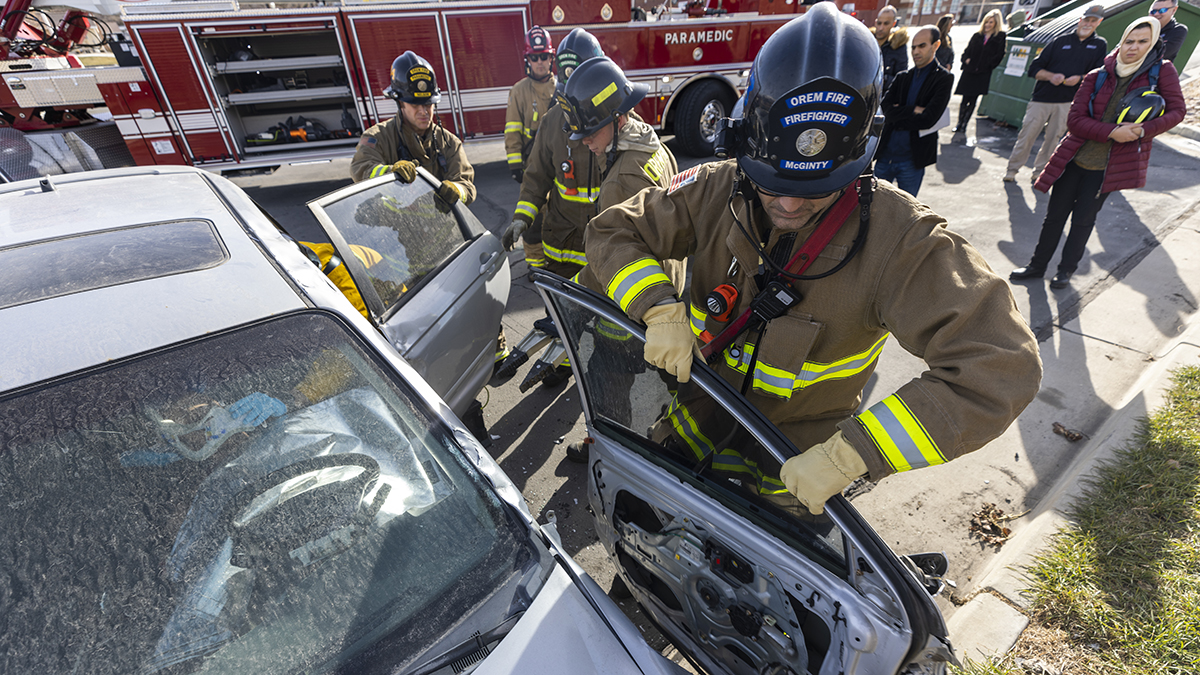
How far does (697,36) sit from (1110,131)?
5102 mm

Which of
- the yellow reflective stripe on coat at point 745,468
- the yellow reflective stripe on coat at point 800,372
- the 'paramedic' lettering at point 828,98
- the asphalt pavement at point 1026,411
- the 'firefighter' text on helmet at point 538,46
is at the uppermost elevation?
the 'paramedic' lettering at point 828,98

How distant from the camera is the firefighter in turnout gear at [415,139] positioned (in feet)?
11.6

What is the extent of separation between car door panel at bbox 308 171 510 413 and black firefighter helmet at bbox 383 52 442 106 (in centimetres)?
88

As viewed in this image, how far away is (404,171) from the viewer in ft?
9.42

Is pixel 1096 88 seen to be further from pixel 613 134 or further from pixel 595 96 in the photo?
pixel 595 96

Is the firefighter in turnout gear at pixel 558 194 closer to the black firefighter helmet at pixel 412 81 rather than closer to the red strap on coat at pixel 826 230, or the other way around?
the black firefighter helmet at pixel 412 81

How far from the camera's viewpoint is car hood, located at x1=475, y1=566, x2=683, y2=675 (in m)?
1.11

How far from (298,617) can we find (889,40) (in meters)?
7.59

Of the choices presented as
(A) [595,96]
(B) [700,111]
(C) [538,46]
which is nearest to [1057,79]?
(B) [700,111]

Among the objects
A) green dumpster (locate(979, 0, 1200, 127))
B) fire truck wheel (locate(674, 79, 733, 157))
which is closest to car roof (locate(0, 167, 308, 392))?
fire truck wheel (locate(674, 79, 733, 157))

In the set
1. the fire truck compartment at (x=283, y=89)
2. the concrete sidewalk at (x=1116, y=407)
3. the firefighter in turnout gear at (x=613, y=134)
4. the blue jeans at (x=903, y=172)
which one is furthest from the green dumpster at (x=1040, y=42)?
the fire truck compartment at (x=283, y=89)

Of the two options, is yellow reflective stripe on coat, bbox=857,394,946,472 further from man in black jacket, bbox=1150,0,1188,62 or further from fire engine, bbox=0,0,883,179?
fire engine, bbox=0,0,883,179

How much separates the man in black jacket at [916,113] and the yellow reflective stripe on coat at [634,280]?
3921 millimetres

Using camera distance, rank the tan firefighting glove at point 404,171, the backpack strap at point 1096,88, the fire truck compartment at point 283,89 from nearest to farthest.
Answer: the tan firefighting glove at point 404,171, the backpack strap at point 1096,88, the fire truck compartment at point 283,89
